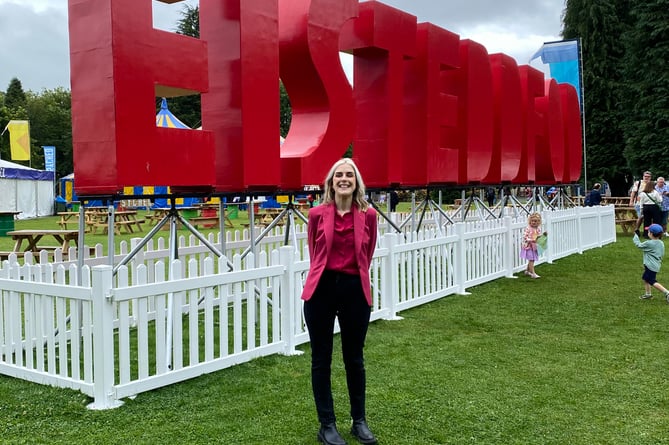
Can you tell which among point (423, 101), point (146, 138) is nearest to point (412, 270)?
point (423, 101)

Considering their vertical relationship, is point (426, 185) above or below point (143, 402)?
above

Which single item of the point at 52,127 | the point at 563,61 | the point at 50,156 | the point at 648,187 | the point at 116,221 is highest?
the point at 52,127

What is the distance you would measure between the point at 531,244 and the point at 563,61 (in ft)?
35.6

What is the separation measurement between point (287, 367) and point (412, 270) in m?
3.25

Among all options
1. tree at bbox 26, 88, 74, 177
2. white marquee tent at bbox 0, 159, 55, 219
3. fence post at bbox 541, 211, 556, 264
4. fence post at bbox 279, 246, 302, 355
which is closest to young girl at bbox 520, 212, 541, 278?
fence post at bbox 541, 211, 556, 264

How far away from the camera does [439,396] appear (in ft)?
16.4

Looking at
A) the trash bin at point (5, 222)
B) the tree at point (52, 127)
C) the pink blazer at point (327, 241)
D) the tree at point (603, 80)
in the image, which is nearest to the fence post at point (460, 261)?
the pink blazer at point (327, 241)

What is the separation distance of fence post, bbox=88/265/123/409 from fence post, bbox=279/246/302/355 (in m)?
1.88

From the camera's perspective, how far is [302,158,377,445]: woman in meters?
4.03

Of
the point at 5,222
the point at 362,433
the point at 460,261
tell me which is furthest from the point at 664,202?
the point at 5,222

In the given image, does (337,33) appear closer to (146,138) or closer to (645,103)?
(146,138)

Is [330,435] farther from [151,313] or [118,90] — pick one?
[151,313]

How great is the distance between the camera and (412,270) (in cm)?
866

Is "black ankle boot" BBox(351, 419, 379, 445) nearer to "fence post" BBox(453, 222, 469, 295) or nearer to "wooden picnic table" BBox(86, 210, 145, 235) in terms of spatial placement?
"fence post" BBox(453, 222, 469, 295)
